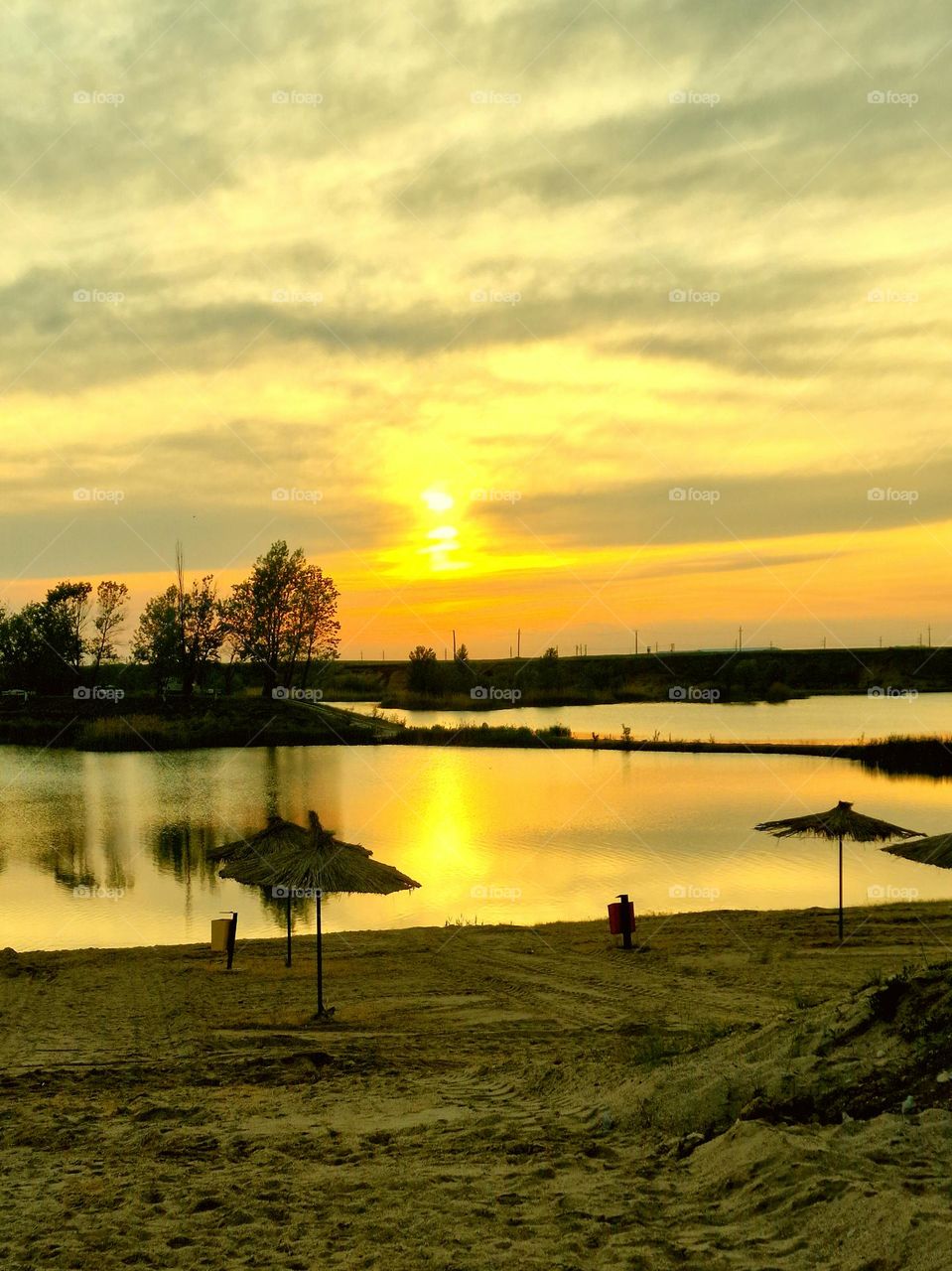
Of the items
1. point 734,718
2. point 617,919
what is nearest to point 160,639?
point 734,718

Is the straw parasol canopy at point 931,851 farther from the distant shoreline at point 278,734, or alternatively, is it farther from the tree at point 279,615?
the tree at point 279,615

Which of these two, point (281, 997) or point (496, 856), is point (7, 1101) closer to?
point (281, 997)

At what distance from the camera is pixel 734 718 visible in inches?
2965

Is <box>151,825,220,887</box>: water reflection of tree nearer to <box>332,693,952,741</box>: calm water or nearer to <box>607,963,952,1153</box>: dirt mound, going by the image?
<box>607,963,952,1153</box>: dirt mound

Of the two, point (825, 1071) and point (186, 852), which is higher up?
point (825, 1071)

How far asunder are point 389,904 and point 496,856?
5.53m

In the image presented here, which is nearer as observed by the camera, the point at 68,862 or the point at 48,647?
the point at 68,862

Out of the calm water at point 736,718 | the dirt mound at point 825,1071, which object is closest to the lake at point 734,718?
the calm water at point 736,718

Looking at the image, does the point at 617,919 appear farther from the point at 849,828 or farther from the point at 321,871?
the point at 321,871

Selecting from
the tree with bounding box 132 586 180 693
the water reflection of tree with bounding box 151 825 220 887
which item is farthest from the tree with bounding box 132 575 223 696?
the water reflection of tree with bounding box 151 825 220 887

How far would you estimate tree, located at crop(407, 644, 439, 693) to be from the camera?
81.4 m

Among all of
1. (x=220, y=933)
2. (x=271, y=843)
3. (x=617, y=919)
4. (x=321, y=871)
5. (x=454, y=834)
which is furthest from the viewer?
(x=454, y=834)

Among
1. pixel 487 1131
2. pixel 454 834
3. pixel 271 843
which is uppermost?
pixel 271 843

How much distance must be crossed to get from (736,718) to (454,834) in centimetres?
5009
